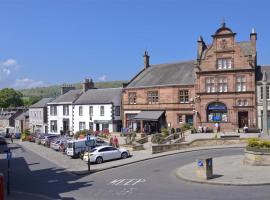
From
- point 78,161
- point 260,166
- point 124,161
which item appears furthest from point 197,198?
point 78,161

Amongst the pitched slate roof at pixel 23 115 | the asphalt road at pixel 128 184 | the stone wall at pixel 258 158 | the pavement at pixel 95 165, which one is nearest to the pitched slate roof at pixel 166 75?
the pavement at pixel 95 165

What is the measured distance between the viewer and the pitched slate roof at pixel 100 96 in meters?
66.2

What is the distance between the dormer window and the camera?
53.3 metres

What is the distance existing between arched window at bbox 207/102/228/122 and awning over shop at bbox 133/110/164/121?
299 inches

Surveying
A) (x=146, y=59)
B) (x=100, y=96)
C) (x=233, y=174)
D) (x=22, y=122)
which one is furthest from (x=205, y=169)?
(x=22, y=122)

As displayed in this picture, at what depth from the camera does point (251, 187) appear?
20.9m

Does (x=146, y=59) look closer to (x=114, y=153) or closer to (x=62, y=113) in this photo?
(x=62, y=113)

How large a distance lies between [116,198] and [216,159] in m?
13.7

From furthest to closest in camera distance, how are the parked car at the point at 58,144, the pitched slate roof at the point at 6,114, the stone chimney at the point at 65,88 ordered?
the pitched slate roof at the point at 6,114 < the stone chimney at the point at 65,88 < the parked car at the point at 58,144

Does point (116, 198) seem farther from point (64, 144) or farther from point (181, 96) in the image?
point (181, 96)

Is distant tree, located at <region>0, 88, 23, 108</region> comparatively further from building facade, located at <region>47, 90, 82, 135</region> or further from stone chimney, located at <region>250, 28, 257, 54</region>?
stone chimney, located at <region>250, 28, 257, 54</region>

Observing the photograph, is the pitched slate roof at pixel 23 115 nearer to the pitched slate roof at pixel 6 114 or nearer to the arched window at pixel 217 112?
the pitched slate roof at pixel 6 114

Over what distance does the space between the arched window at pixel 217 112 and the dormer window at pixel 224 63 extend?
4914 mm

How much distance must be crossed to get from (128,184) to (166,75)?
3893 cm
